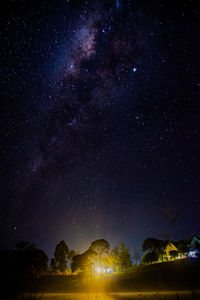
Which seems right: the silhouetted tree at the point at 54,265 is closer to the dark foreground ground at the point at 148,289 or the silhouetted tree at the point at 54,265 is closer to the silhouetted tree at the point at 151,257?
the dark foreground ground at the point at 148,289

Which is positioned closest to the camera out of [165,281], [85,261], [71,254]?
[165,281]

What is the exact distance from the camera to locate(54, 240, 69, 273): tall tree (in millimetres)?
50188

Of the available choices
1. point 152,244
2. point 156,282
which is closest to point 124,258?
point 152,244

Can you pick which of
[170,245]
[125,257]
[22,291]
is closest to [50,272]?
[125,257]

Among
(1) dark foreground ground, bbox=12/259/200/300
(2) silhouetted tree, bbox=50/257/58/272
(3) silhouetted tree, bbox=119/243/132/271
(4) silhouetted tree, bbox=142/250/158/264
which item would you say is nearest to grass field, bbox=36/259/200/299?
A: (1) dark foreground ground, bbox=12/259/200/300

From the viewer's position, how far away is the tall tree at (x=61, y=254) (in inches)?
1976

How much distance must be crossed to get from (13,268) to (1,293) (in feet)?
2.77

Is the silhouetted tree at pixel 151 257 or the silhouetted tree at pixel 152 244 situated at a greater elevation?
the silhouetted tree at pixel 152 244

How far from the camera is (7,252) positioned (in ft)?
18.4

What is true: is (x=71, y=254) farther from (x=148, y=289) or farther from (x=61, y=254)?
(x=148, y=289)

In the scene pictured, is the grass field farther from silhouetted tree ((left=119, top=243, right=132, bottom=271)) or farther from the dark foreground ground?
silhouetted tree ((left=119, top=243, right=132, bottom=271))

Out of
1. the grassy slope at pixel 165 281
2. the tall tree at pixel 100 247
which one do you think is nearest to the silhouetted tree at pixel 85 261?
the tall tree at pixel 100 247

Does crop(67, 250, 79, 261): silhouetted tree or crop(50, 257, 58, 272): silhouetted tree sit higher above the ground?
crop(67, 250, 79, 261): silhouetted tree

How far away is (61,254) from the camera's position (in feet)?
171
